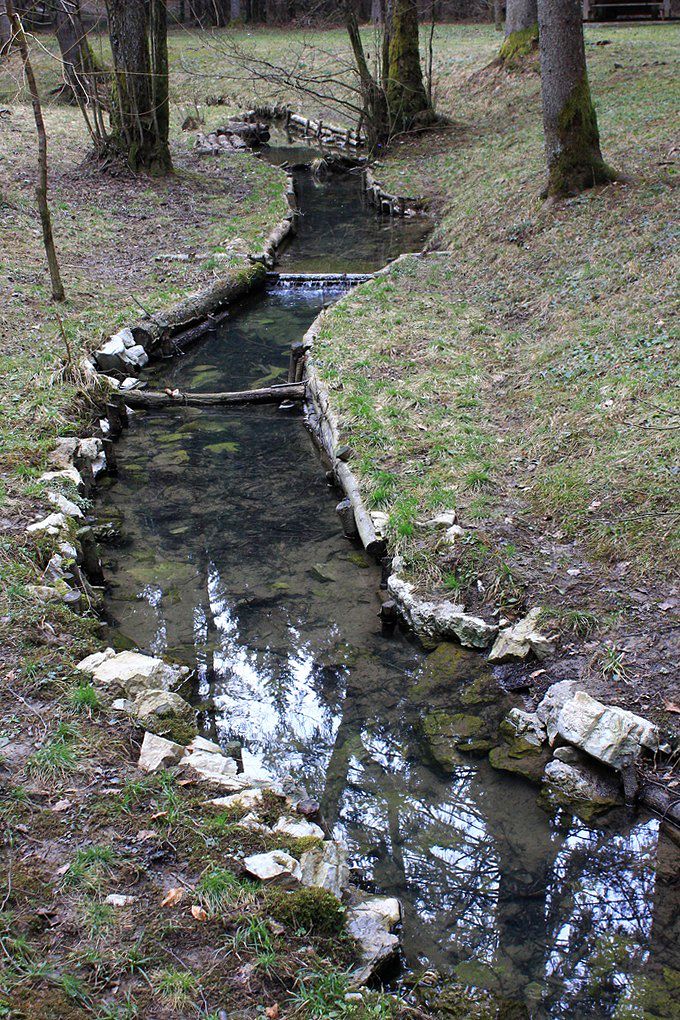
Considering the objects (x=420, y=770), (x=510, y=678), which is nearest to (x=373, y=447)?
(x=510, y=678)

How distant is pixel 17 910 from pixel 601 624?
3423mm

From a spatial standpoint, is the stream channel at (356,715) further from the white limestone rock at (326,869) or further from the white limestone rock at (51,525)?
the white limestone rock at (51,525)

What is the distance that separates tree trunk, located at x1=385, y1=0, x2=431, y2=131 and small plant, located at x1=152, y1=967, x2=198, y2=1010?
19.4 meters

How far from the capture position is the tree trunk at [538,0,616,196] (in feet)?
33.5

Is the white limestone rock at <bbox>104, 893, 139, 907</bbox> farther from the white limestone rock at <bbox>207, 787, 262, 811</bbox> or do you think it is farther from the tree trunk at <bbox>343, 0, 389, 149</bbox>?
the tree trunk at <bbox>343, 0, 389, 149</bbox>

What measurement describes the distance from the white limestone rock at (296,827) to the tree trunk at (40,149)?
23.9 feet

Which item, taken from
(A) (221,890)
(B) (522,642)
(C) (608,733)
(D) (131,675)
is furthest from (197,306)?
(A) (221,890)

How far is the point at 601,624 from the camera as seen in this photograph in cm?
490

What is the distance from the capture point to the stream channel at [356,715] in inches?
138

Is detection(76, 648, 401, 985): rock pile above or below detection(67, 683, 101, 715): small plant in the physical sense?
below

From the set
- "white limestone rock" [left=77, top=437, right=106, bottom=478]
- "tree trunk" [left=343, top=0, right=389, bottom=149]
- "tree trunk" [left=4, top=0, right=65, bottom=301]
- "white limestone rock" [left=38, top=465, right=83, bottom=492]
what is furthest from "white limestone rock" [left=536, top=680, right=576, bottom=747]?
"tree trunk" [left=343, top=0, right=389, bottom=149]

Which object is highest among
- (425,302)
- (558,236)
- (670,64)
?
(670,64)

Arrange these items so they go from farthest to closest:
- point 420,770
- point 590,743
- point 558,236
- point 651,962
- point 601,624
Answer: point 558,236 < point 601,624 < point 420,770 < point 590,743 < point 651,962

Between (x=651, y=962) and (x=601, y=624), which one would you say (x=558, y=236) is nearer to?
(x=601, y=624)
